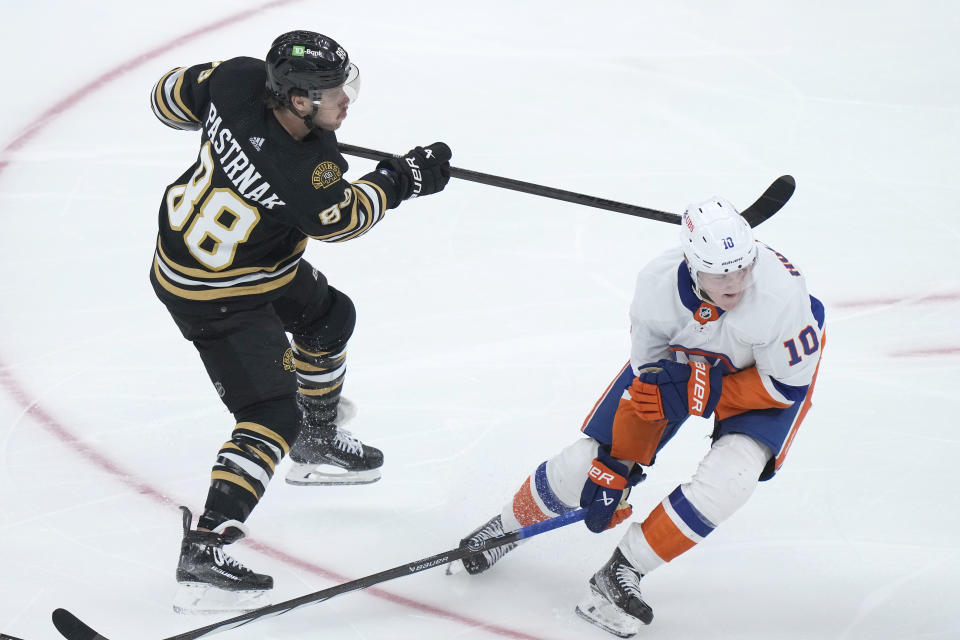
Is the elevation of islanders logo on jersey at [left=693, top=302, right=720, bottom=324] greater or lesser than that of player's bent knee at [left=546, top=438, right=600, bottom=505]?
greater

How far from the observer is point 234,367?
2.66 m

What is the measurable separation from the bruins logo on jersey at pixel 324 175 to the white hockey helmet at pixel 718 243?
78 cm

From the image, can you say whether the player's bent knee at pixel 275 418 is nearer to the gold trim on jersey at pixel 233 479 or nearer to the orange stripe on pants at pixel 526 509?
the gold trim on jersey at pixel 233 479

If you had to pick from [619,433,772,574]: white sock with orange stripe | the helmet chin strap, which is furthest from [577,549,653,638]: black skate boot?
the helmet chin strap

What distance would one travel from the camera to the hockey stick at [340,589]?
243 centimetres

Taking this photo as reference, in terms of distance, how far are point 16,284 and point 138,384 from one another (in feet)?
2.58

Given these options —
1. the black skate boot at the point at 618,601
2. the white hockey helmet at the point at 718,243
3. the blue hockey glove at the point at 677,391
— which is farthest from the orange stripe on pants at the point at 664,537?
the white hockey helmet at the point at 718,243

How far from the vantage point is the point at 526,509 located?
2824 millimetres

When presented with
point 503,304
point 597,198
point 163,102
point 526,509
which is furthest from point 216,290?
point 503,304

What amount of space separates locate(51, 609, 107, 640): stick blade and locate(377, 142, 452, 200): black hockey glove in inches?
48.4

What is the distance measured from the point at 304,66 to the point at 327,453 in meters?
1.24

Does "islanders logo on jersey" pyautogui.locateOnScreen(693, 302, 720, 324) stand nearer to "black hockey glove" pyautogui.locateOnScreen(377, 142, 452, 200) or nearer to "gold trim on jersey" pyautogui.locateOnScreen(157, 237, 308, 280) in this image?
"black hockey glove" pyautogui.locateOnScreen(377, 142, 452, 200)

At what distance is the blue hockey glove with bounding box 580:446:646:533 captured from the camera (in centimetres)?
264

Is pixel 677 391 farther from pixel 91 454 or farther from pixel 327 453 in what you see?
pixel 91 454
